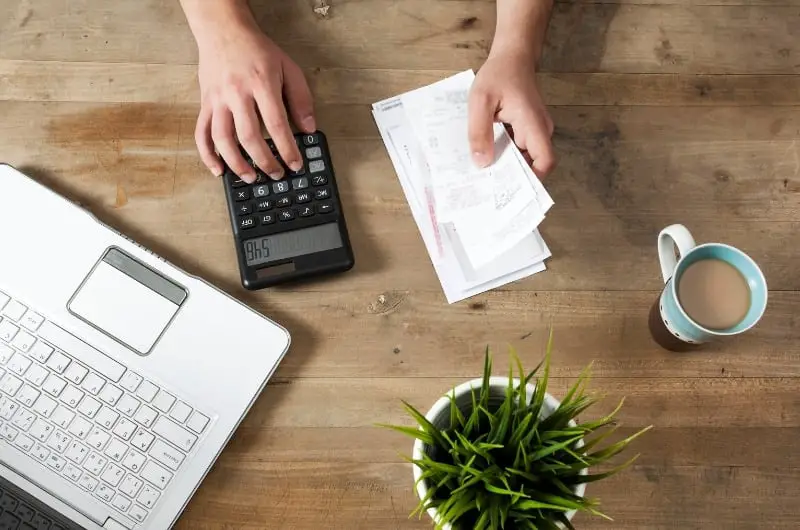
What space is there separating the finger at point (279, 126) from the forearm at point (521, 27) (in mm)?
247

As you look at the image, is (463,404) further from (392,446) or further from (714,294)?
(714,294)

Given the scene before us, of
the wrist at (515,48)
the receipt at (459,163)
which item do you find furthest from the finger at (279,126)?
the wrist at (515,48)

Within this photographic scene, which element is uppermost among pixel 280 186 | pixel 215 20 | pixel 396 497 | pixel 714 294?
pixel 215 20

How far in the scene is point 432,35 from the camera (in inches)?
30.6

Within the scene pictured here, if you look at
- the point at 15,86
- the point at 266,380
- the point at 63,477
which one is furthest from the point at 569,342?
the point at 15,86

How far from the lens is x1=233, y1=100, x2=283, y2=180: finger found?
27.5 inches

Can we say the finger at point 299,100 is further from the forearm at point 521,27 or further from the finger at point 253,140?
the forearm at point 521,27

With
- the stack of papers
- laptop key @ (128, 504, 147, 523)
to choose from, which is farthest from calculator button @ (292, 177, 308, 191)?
laptop key @ (128, 504, 147, 523)

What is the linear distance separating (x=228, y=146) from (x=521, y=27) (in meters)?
0.35

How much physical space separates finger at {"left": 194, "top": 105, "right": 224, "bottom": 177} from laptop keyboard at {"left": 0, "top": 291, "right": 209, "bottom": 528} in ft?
0.73

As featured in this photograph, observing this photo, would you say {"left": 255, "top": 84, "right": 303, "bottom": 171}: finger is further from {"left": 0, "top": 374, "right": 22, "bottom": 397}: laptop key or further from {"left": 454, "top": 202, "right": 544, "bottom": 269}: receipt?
{"left": 0, "top": 374, "right": 22, "bottom": 397}: laptop key

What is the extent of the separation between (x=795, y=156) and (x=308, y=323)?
575 mm

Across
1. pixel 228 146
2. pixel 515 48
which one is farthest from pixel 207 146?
pixel 515 48

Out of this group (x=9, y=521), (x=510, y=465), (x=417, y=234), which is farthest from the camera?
(x=417, y=234)
